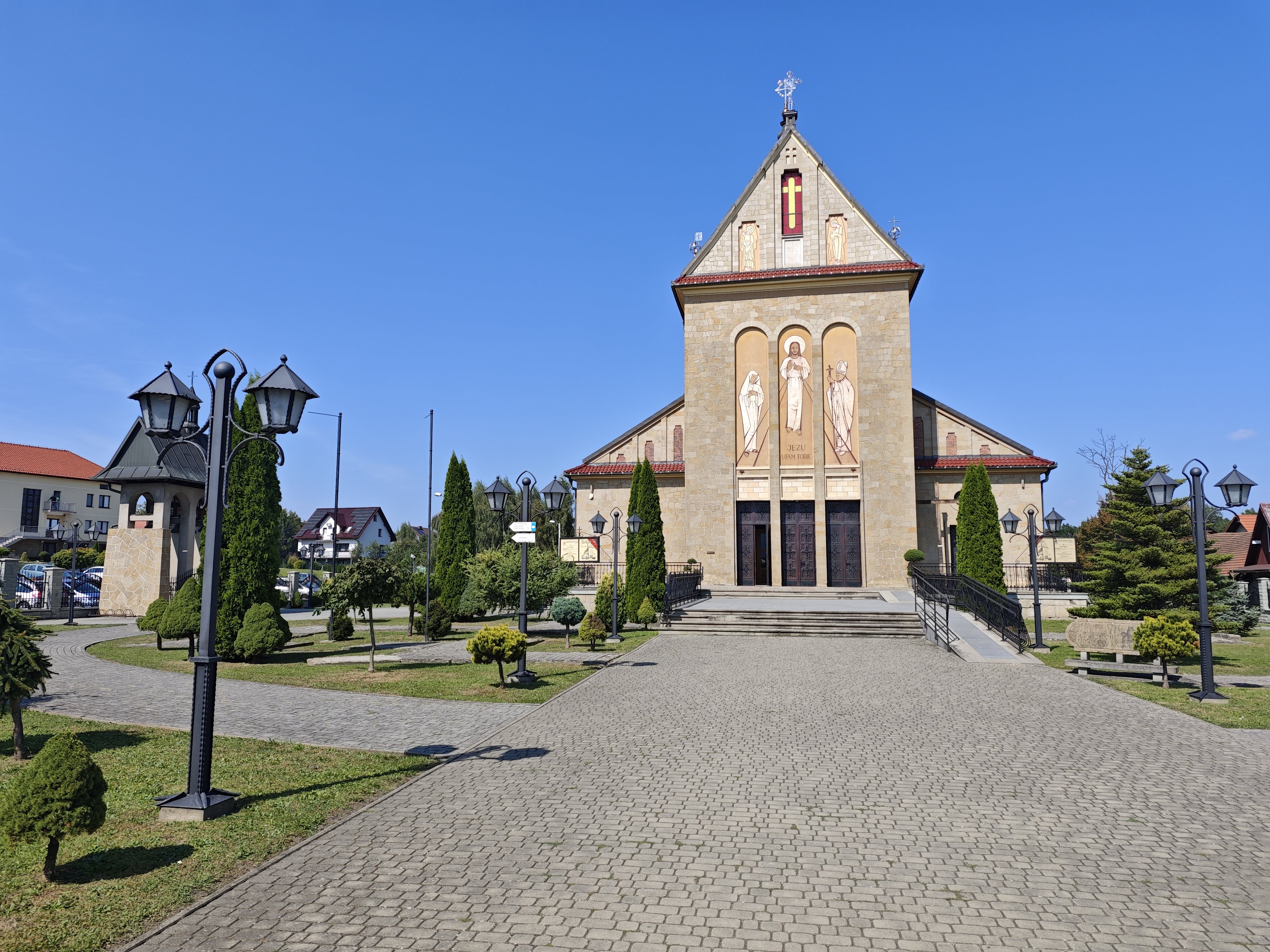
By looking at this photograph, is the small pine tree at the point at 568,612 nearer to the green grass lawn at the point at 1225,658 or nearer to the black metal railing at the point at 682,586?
the black metal railing at the point at 682,586

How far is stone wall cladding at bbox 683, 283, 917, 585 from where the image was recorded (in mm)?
32438

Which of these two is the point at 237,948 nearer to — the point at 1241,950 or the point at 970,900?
the point at 970,900

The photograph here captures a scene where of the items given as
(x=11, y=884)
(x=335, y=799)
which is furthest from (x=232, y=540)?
(x=11, y=884)

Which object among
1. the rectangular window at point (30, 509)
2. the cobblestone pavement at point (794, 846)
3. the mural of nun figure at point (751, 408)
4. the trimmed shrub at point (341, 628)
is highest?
the mural of nun figure at point (751, 408)

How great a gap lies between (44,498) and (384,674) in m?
62.9

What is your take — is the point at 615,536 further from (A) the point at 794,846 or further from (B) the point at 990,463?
(B) the point at 990,463

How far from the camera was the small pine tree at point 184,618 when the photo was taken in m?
17.2

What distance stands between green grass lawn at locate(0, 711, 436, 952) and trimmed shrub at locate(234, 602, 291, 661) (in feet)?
23.9

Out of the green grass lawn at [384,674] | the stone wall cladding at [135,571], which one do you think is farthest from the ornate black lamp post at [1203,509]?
the stone wall cladding at [135,571]

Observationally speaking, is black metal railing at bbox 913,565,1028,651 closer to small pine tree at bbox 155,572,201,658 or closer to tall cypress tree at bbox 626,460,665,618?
tall cypress tree at bbox 626,460,665,618

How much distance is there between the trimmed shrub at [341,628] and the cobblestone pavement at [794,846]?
12501mm

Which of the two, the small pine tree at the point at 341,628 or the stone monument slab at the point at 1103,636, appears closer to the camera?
the stone monument slab at the point at 1103,636

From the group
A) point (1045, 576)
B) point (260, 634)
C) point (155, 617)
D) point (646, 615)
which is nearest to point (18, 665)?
point (260, 634)

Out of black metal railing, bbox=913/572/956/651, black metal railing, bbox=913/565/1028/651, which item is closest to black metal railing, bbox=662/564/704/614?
black metal railing, bbox=913/572/956/651
